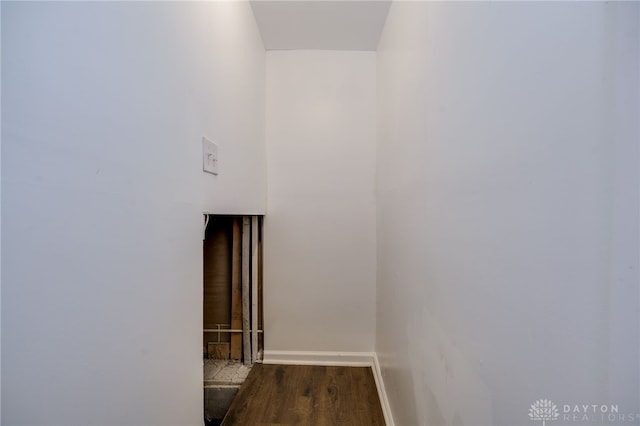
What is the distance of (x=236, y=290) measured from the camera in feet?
7.85

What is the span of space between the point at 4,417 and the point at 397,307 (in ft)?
4.79

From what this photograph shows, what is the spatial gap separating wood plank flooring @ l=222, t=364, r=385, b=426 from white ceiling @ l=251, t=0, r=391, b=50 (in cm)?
253

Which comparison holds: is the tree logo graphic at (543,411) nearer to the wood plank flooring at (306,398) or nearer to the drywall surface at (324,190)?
the wood plank flooring at (306,398)

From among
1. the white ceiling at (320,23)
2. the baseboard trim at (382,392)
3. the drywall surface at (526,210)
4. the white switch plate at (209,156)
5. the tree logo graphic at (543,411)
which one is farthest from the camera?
the white ceiling at (320,23)

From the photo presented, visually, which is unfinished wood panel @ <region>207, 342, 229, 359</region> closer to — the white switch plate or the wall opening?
the wall opening

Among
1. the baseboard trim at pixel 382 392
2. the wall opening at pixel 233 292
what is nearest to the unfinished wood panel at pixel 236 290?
the wall opening at pixel 233 292

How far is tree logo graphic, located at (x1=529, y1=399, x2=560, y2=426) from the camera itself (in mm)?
507

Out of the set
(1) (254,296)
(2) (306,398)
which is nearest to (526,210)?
(2) (306,398)

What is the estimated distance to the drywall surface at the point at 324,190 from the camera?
7.81ft

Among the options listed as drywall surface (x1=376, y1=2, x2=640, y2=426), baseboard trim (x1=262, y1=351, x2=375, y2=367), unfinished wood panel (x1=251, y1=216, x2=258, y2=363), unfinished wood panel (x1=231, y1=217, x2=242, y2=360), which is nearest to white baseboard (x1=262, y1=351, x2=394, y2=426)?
baseboard trim (x1=262, y1=351, x2=375, y2=367)

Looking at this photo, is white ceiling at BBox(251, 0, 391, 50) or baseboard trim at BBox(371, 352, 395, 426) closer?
baseboard trim at BBox(371, 352, 395, 426)

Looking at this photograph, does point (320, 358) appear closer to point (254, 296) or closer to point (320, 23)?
point (254, 296)


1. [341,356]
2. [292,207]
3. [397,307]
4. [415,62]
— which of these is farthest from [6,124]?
[341,356]

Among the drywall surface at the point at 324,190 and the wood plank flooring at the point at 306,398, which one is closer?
the wood plank flooring at the point at 306,398
